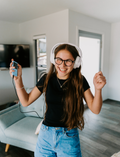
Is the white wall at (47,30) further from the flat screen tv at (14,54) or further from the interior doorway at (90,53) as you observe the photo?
the interior doorway at (90,53)

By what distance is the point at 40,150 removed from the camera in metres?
0.90

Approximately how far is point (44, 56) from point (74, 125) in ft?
10.3

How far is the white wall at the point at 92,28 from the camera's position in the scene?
10.1 ft

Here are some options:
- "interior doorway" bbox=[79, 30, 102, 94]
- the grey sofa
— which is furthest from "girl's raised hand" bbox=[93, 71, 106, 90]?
"interior doorway" bbox=[79, 30, 102, 94]

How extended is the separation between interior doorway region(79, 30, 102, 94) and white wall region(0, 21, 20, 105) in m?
2.15

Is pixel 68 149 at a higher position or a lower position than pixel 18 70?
lower

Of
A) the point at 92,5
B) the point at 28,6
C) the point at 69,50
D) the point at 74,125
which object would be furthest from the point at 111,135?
the point at 28,6

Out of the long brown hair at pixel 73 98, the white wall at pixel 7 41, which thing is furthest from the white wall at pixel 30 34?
the long brown hair at pixel 73 98

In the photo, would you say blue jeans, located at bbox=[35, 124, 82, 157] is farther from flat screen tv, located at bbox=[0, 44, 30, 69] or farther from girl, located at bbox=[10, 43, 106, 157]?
flat screen tv, located at bbox=[0, 44, 30, 69]

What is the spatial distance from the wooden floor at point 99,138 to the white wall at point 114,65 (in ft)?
3.50

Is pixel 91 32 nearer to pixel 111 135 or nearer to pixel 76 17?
pixel 76 17

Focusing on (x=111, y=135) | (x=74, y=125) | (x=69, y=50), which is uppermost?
(x=69, y=50)

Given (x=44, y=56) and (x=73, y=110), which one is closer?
(x=73, y=110)

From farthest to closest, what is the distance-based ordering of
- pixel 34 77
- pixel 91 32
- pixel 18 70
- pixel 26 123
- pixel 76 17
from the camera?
pixel 34 77 → pixel 91 32 → pixel 76 17 → pixel 26 123 → pixel 18 70
